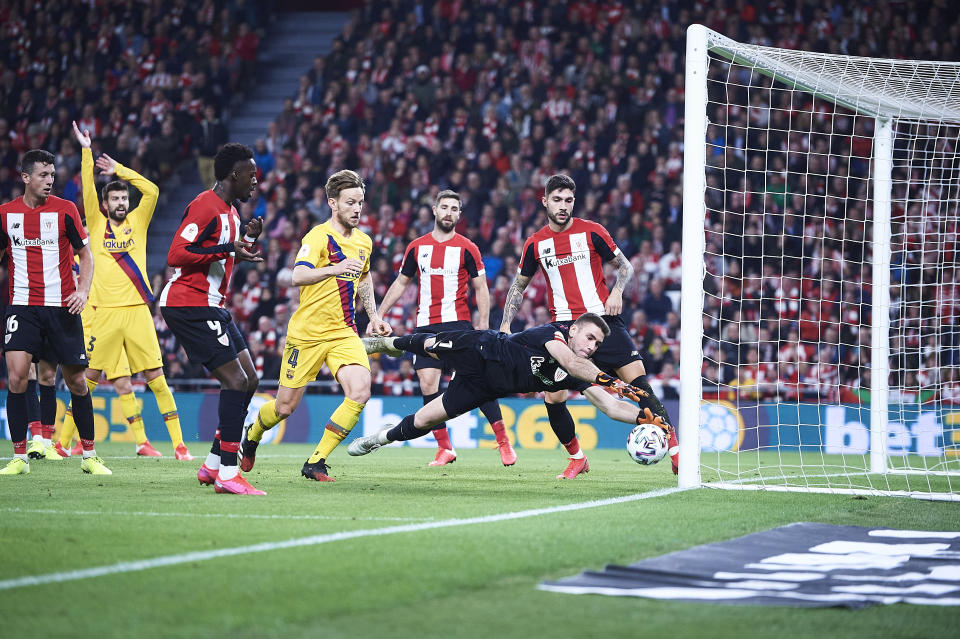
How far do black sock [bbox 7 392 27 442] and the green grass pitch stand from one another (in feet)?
2.22

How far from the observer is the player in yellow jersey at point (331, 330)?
732 cm

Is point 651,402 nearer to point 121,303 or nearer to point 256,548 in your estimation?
point 256,548

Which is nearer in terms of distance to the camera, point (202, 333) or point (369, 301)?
point (202, 333)

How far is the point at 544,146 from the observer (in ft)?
59.1

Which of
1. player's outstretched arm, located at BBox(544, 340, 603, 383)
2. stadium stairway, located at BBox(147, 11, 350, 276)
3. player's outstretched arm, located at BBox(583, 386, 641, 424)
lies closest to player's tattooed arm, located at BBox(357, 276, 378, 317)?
player's outstretched arm, located at BBox(544, 340, 603, 383)

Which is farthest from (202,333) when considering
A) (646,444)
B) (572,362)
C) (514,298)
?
(514,298)

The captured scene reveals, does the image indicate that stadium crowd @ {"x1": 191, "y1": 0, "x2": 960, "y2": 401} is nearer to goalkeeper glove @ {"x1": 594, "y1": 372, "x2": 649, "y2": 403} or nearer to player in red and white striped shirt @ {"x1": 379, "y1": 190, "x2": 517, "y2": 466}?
player in red and white striped shirt @ {"x1": 379, "y1": 190, "x2": 517, "y2": 466}

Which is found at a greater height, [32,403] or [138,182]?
[138,182]

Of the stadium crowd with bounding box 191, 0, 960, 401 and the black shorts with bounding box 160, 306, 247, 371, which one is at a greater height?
the stadium crowd with bounding box 191, 0, 960, 401

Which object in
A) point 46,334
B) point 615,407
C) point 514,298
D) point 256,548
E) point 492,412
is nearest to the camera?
point 256,548

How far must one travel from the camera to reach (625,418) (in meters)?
7.16

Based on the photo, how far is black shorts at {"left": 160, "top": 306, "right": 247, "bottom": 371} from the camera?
6617 millimetres

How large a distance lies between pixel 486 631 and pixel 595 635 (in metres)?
0.30

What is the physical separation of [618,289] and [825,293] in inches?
298
